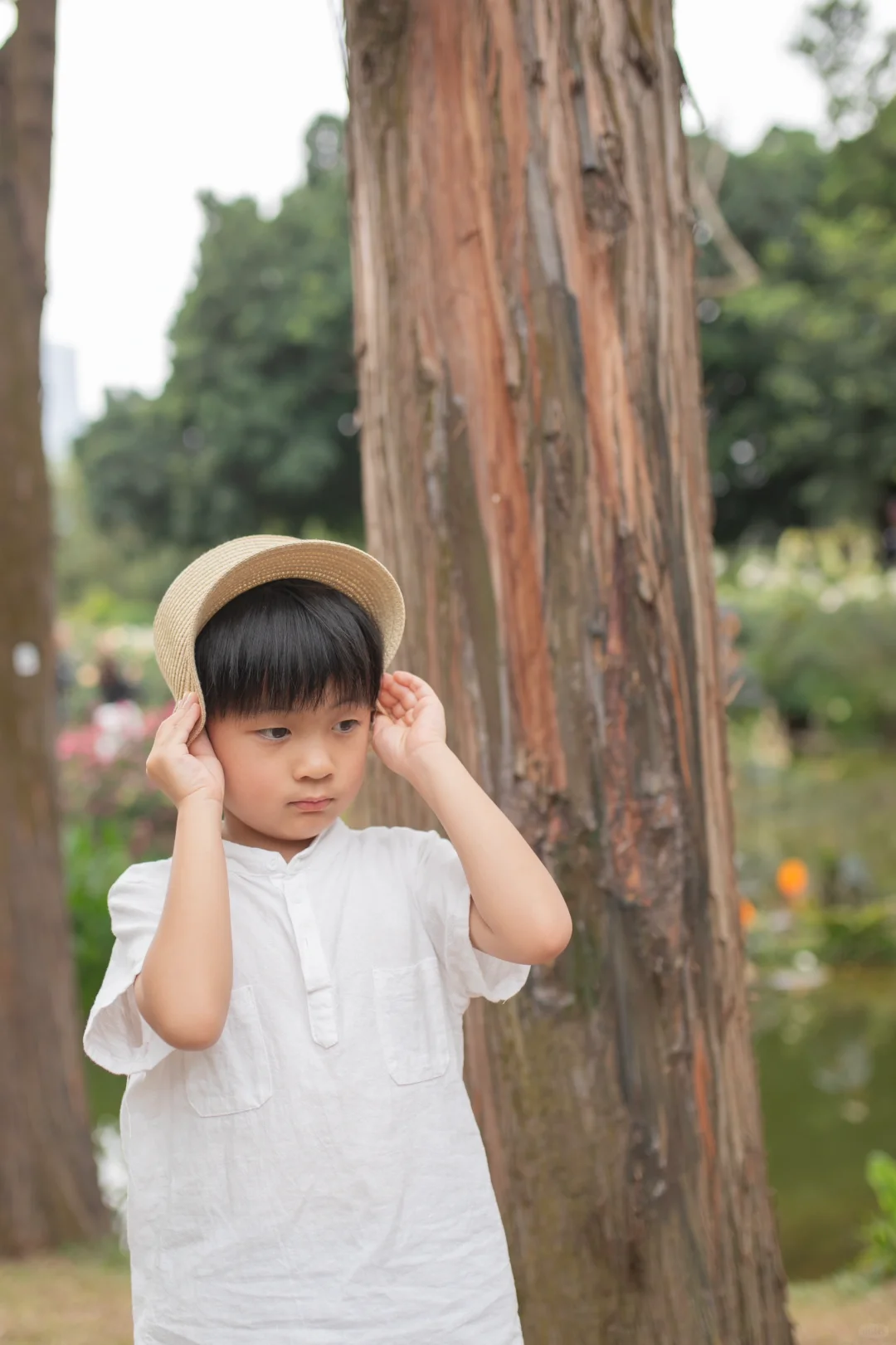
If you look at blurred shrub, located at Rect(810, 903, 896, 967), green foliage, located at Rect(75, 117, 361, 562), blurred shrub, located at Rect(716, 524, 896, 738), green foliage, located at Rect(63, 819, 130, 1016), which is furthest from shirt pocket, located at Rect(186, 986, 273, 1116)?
green foliage, located at Rect(75, 117, 361, 562)

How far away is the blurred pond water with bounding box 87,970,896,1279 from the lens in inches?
194

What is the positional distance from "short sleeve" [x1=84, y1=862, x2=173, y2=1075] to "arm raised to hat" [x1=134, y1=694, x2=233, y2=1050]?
0.11 feet

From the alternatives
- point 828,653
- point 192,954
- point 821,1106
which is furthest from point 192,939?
point 828,653

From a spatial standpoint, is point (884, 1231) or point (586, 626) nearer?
point (586, 626)

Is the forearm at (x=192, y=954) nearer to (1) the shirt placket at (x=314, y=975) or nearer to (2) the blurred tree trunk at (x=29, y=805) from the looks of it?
(1) the shirt placket at (x=314, y=975)

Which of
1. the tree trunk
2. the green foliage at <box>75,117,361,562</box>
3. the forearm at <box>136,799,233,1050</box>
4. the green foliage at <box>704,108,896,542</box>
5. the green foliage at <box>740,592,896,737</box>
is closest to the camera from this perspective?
the forearm at <box>136,799,233,1050</box>

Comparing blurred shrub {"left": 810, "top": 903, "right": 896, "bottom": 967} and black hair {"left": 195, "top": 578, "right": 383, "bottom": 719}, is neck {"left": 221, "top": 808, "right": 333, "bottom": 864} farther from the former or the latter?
blurred shrub {"left": 810, "top": 903, "right": 896, "bottom": 967}

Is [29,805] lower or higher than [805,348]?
lower

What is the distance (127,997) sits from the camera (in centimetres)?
166

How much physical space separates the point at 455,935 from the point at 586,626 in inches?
26.6

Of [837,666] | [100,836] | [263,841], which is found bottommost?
[263,841]

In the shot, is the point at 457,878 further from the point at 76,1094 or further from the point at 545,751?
the point at 76,1094

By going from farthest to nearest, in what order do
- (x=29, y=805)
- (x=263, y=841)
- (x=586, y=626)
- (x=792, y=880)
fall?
1. (x=792, y=880)
2. (x=29, y=805)
3. (x=586, y=626)
4. (x=263, y=841)

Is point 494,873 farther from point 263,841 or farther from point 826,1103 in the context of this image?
point 826,1103
